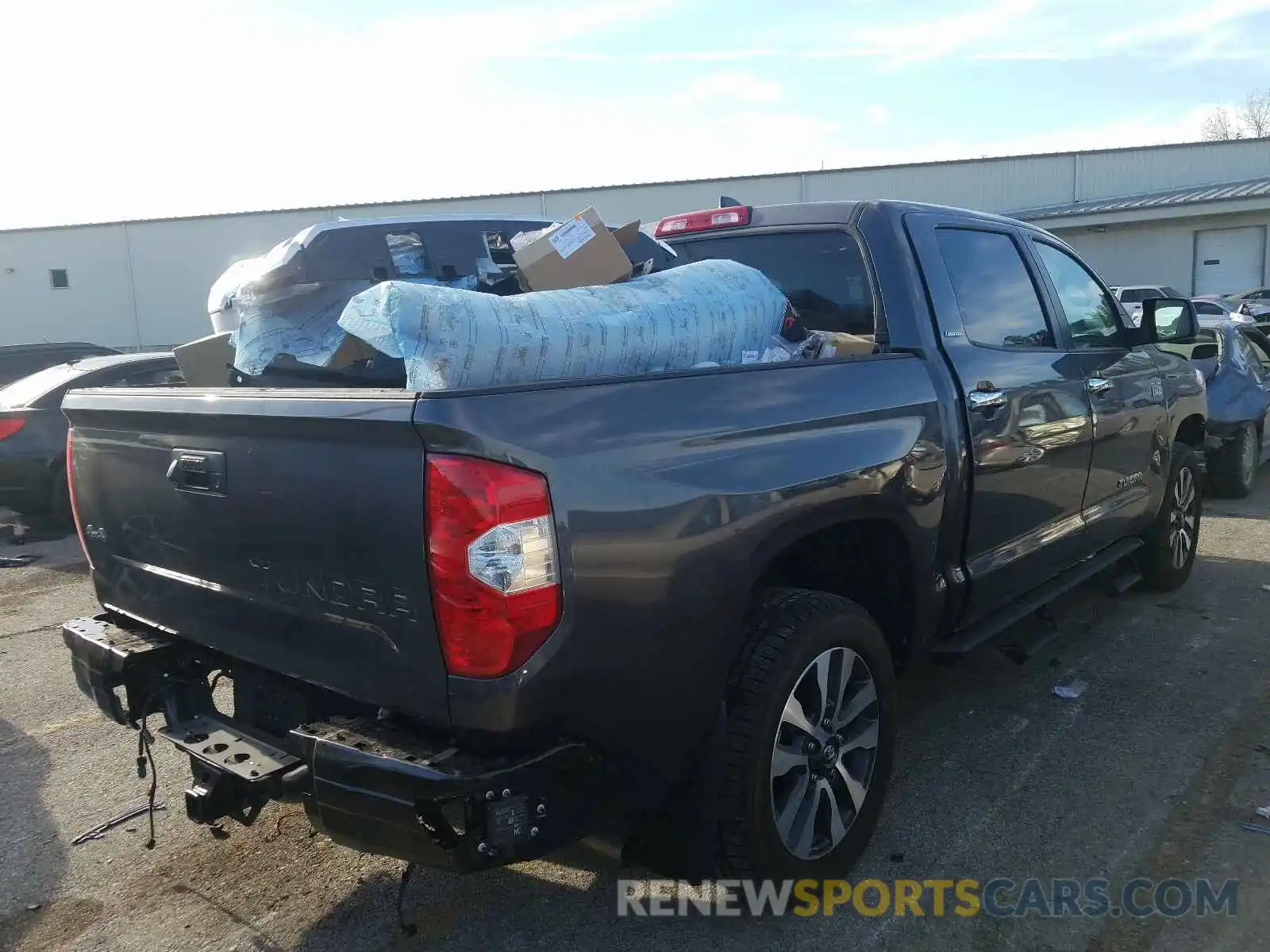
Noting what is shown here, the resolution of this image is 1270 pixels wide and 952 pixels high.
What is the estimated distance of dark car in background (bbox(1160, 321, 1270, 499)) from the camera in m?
8.30

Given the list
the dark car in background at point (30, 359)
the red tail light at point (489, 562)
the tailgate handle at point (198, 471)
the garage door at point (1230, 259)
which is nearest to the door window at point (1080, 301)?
the red tail light at point (489, 562)

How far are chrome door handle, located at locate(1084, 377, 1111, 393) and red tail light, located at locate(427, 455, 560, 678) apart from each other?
3.14 metres

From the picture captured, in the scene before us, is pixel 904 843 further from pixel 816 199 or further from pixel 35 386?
pixel 816 199

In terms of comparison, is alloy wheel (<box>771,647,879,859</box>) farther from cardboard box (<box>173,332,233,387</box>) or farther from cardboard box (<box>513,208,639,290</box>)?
cardboard box (<box>173,332,233,387</box>)

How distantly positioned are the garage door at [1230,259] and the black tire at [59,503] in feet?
88.5

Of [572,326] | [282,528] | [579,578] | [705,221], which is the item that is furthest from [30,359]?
[579,578]

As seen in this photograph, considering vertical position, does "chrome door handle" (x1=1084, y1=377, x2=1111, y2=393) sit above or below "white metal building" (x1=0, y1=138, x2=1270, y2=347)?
below

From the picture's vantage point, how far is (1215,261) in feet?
88.3

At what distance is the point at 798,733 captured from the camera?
2875 millimetres

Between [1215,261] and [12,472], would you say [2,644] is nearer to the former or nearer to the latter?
[12,472]

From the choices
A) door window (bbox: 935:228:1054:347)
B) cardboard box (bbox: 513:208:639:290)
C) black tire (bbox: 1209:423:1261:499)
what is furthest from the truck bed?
black tire (bbox: 1209:423:1261:499)

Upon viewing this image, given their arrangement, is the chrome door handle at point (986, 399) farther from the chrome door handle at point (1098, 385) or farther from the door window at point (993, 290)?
the chrome door handle at point (1098, 385)

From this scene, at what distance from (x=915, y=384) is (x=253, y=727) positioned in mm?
2260

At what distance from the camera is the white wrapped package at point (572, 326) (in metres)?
2.52
